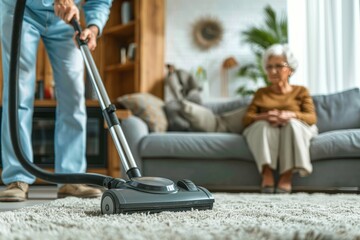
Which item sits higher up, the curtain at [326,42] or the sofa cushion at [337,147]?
the curtain at [326,42]

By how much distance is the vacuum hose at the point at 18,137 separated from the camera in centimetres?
157

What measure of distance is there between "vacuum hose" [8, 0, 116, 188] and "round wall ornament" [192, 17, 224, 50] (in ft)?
13.1

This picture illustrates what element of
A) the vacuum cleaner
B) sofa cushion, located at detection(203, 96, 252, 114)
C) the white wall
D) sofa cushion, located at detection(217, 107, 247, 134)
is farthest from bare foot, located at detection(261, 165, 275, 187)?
the white wall

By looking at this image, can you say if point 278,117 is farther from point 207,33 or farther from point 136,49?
point 207,33

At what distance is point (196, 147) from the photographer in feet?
10.2

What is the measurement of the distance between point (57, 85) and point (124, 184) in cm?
107

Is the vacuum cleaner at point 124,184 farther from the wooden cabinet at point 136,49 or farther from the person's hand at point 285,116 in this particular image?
the wooden cabinet at point 136,49

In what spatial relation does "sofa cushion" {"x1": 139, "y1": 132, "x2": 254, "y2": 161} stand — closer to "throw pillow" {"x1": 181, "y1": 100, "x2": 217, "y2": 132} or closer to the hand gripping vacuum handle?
"throw pillow" {"x1": 181, "y1": 100, "x2": 217, "y2": 132}

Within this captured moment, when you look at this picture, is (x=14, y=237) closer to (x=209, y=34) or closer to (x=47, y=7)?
(x=47, y=7)

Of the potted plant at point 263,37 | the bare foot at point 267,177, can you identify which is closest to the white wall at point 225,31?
the potted plant at point 263,37

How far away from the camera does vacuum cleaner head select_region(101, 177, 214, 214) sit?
4.39ft

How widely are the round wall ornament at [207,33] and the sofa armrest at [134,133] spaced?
2.52m

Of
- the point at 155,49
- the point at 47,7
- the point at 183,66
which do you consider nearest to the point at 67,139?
the point at 47,7

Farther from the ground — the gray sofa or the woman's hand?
the woman's hand
